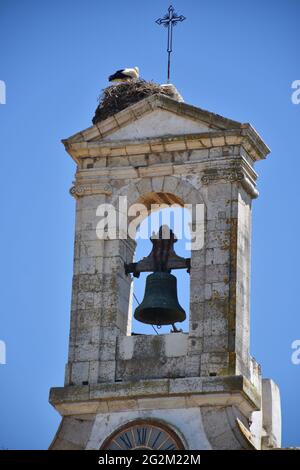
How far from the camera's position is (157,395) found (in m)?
43.3

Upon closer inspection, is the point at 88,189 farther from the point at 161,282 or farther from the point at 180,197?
the point at 161,282

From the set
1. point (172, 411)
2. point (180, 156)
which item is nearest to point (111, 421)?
point (172, 411)

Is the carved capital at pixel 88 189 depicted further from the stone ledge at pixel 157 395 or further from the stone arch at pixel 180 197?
the stone ledge at pixel 157 395

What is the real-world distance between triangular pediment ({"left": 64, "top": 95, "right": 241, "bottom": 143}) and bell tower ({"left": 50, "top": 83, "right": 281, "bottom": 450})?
0.01 m

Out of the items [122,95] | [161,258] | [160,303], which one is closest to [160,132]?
[122,95]

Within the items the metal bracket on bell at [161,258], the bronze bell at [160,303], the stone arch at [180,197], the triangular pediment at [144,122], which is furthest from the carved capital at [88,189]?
the bronze bell at [160,303]

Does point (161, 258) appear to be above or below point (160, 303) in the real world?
above

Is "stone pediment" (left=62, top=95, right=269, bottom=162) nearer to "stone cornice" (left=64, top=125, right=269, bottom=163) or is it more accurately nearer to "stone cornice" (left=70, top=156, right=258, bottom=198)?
"stone cornice" (left=64, top=125, right=269, bottom=163)

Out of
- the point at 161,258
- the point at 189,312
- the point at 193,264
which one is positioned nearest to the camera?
the point at 189,312

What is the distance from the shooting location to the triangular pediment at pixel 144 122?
44.9 metres

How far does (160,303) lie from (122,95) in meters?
3.44

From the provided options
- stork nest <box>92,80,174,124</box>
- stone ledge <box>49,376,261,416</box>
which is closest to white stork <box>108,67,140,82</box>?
stork nest <box>92,80,174,124</box>

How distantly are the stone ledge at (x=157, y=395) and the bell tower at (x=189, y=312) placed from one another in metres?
0.01
